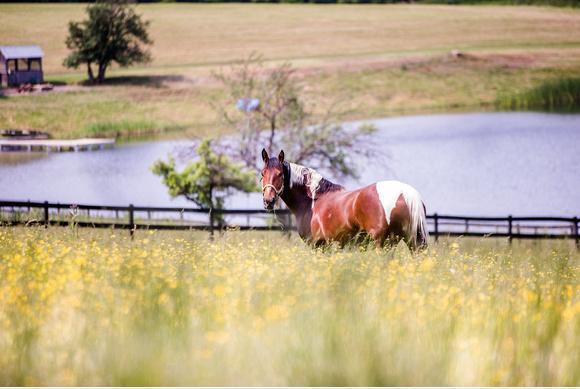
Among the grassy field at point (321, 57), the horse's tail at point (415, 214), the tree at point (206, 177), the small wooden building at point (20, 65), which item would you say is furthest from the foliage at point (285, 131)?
the horse's tail at point (415, 214)

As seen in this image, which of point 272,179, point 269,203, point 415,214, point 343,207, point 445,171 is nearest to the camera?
point 415,214

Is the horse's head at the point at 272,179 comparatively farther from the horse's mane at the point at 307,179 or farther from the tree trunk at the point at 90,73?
the tree trunk at the point at 90,73

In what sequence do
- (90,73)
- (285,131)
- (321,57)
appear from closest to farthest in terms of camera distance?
(285,131)
(90,73)
(321,57)

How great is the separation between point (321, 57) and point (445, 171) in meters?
15.8

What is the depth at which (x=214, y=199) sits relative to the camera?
906 inches

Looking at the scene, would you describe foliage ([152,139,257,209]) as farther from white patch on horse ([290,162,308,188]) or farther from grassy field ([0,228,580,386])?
grassy field ([0,228,580,386])

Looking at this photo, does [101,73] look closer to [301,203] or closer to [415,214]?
[301,203]

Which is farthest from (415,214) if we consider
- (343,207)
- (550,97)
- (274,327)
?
(550,97)

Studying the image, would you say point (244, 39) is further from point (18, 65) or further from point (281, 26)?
point (18, 65)

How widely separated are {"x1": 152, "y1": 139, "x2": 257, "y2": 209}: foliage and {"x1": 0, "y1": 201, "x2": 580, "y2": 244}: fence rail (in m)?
0.74

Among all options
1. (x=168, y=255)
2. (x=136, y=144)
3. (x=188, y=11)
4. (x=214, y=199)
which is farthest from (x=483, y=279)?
(x=188, y=11)

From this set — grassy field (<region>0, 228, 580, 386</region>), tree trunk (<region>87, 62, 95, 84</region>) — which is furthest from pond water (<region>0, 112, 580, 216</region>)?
grassy field (<region>0, 228, 580, 386</region>)

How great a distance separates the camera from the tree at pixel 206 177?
21.4 metres

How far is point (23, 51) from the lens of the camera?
23.4 metres
